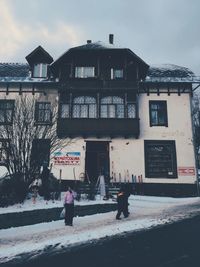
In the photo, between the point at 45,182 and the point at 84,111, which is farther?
the point at 84,111

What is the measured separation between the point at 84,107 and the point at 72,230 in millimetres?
12527

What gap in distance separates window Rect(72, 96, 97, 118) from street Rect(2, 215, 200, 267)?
12.9 metres

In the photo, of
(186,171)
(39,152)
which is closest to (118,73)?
(186,171)

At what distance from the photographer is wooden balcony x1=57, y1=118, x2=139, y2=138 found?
2020cm

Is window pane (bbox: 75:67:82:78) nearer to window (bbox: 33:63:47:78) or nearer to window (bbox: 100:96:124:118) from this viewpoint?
window (bbox: 33:63:47:78)

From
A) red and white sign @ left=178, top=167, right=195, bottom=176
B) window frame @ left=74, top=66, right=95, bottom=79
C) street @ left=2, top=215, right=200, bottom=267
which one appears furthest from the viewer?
window frame @ left=74, top=66, right=95, bottom=79

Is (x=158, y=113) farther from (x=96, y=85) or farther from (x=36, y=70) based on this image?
(x=36, y=70)

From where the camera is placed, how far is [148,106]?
2152cm

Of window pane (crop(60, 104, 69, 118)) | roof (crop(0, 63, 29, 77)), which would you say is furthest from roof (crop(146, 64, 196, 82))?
roof (crop(0, 63, 29, 77))

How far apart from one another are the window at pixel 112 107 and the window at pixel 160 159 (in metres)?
3.04

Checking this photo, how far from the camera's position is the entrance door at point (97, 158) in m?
20.8

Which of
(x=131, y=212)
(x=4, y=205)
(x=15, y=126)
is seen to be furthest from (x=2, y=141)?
(x=131, y=212)

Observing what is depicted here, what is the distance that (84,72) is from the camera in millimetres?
22000

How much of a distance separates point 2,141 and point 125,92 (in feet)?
36.2
